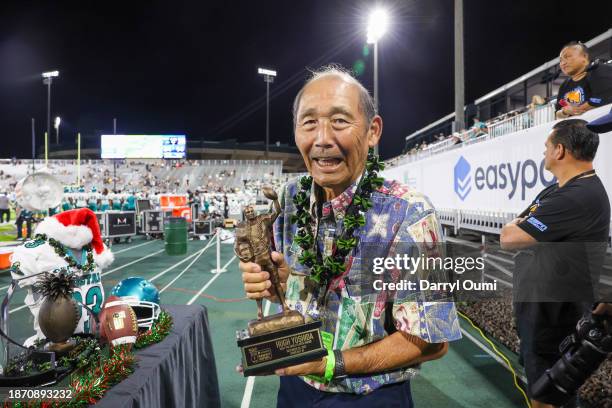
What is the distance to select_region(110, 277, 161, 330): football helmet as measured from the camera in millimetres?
2242

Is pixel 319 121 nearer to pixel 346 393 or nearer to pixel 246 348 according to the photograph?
pixel 246 348

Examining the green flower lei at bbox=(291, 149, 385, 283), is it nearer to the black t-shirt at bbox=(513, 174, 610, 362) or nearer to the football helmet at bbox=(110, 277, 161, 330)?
the black t-shirt at bbox=(513, 174, 610, 362)

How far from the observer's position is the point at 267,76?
33.4 meters

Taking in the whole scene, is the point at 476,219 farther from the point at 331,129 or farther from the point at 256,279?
the point at 256,279

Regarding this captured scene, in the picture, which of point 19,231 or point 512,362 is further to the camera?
point 19,231

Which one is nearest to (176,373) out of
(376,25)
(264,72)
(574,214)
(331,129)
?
(331,129)

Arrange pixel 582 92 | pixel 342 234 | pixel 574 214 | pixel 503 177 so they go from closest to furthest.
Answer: pixel 342 234 < pixel 574 214 < pixel 582 92 < pixel 503 177

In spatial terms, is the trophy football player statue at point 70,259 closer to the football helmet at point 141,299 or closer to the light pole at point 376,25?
the football helmet at point 141,299

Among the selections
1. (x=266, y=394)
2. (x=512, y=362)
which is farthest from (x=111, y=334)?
(x=512, y=362)

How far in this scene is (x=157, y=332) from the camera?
7.12 feet

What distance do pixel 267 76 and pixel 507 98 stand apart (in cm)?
2002

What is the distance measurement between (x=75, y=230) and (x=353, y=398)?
2.30 metres

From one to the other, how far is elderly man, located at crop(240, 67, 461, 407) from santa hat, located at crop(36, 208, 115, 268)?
6.47 ft

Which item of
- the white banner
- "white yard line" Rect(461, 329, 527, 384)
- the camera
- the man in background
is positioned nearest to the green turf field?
"white yard line" Rect(461, 329, 527, 384)
